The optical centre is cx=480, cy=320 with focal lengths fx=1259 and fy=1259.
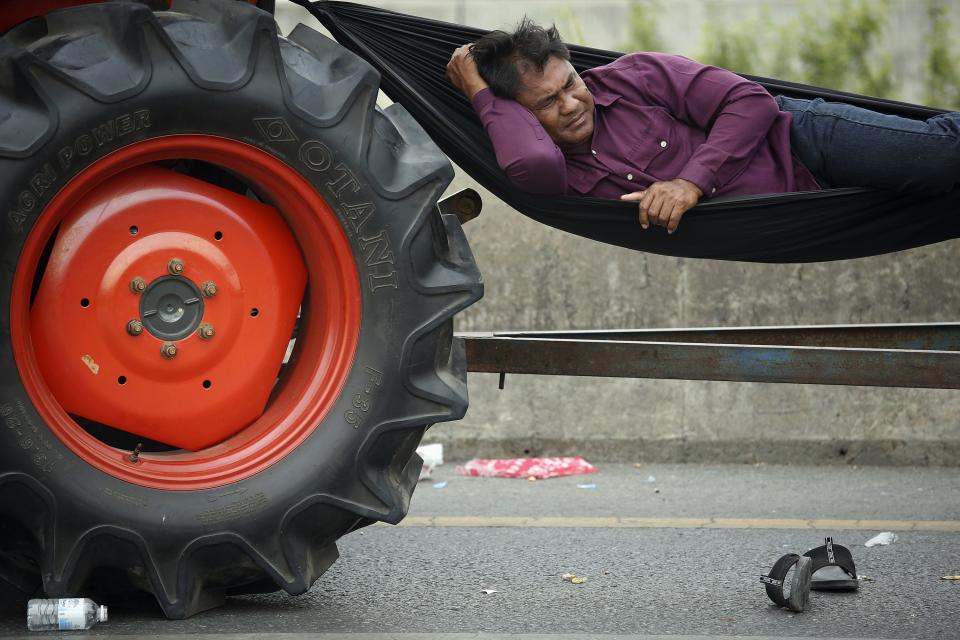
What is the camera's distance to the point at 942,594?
3158mm

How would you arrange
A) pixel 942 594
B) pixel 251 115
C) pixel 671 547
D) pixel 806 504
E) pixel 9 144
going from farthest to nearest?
pixel 806 504 → pixel 671 547 → pixel 942 594 → pixel 251 115 → pixel 9 144

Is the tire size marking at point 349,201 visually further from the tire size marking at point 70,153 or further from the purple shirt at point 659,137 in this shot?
the purple shirt at point 659,137

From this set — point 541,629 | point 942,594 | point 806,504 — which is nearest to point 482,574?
point 541,629

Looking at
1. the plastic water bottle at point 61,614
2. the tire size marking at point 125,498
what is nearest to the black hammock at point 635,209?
the tire size marking at point 125,498

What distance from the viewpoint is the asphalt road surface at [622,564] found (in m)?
2.86

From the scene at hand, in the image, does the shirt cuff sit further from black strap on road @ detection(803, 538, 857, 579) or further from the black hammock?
black strap on road @ detection(803, 538, 857, 579)

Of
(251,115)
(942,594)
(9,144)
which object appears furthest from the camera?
(942,594)

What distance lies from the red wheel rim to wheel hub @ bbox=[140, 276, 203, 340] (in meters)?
0.25

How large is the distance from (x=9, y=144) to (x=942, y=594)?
245 centimetres

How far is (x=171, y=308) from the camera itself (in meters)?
2.88

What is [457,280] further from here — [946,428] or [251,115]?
[946,428]

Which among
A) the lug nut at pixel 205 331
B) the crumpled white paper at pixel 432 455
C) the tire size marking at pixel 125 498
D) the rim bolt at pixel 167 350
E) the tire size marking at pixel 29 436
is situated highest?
the lug nut at pixel 205 331

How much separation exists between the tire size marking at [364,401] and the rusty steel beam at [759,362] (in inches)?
17.2

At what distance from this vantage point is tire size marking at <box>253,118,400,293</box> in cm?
285
